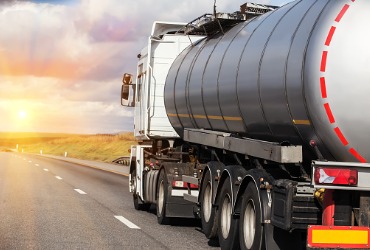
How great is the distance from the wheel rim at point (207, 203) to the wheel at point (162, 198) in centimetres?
163

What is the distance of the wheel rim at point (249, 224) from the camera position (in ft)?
28.4

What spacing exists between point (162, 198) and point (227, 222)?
11.2ft

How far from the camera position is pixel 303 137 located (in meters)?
7.71

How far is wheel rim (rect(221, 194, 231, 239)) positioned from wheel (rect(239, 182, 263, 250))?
770mm

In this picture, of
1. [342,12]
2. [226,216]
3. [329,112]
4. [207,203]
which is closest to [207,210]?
[207,203]

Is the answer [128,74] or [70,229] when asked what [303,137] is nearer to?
[70,229]

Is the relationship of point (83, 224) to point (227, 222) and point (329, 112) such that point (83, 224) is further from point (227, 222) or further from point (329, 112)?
point (329, 112)

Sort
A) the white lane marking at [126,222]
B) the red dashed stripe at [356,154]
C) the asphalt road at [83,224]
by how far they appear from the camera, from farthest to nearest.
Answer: the white lane marking at [126,222] < the asphalt road at [83,224] < the red dashed stripe at [356,154]

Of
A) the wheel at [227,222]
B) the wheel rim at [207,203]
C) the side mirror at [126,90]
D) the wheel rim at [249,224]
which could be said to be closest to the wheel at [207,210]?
the wheel rim at [207,203]

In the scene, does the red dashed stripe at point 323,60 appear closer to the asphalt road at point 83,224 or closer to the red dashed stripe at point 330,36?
the red dashed stripe at point 330,36

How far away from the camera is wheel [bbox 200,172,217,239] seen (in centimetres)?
1062

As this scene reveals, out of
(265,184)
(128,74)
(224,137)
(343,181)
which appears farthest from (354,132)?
(128,74)

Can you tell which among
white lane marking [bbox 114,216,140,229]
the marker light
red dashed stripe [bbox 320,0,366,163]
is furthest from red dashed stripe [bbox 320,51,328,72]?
white lane marking [bbox 114,216,140,229]

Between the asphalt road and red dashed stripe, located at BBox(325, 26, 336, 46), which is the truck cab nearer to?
the asphalt road
